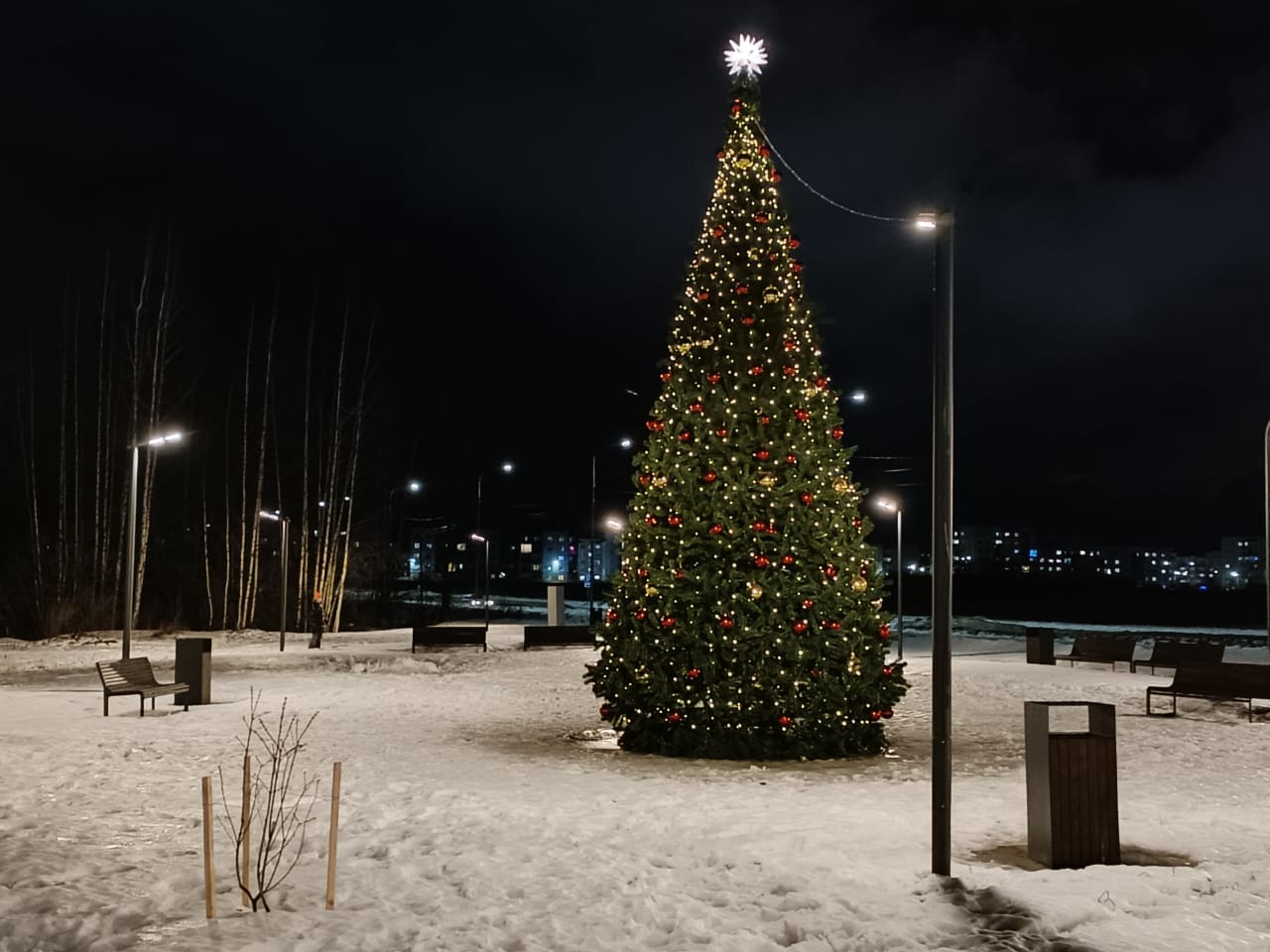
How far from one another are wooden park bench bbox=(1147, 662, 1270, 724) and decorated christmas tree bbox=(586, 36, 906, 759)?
6.98 metres

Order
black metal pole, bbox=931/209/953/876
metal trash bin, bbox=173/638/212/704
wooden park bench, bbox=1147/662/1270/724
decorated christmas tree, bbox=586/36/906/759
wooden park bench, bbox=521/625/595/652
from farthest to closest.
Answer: wooden park bench, bbox=521/625/595/652 → metal trash bin, bbox=173/638/212/704 → wooden park bench, bbox=1147/662/1270/724 → decorated christmas tree, bbox=586/36/906/759 → black metal pole, bbox=931/209/953/876

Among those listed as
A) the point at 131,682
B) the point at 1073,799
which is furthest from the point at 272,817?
the point at 131,682

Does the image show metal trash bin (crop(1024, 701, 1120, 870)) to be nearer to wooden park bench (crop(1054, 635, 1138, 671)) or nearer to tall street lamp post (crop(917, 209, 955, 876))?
tall street lamp post (crop(917, 209, 955, 876))

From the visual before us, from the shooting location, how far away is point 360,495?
5491 cm

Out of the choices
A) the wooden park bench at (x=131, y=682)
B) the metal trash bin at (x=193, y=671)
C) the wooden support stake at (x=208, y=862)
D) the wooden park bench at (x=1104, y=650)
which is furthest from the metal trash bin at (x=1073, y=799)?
the wooden park bench at (x=1104, y=650)

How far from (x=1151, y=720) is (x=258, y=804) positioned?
43.3 feet

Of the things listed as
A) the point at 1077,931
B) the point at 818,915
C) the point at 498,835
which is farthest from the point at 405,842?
the point at 1077,931

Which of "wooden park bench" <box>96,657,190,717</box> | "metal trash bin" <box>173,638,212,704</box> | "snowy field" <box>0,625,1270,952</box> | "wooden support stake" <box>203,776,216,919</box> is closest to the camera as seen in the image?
"snowy field" <box>0,625,1270,952</box>

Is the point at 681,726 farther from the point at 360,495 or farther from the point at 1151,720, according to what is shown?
the point at 360,495

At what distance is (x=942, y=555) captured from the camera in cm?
851

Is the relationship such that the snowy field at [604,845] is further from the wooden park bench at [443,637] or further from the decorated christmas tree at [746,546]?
the wooden park bench at [443,637]

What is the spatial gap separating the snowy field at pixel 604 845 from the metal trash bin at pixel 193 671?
98cm

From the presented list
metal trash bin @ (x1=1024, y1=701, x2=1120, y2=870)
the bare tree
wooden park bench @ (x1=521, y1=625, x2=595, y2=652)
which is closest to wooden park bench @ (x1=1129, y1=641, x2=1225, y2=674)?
wooden park bench @ (x1=521, y1=625, x2=595, y2=652)

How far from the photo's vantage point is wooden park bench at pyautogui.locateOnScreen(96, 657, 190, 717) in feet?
56.9
